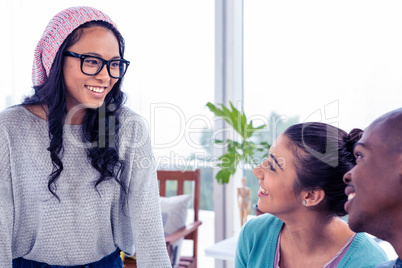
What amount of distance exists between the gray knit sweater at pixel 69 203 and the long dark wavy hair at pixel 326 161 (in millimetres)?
497

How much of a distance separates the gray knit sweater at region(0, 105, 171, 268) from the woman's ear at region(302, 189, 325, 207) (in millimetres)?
480

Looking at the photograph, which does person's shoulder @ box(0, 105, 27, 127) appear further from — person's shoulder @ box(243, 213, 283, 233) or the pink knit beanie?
person's shoulder @ box(243, 213, 283, 233)

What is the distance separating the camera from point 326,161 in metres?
1.24

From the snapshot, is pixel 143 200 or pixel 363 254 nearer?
pixel 363 254

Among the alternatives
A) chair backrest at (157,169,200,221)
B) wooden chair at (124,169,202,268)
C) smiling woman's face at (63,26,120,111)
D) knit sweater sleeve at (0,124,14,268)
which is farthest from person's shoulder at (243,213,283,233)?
chair backrest at (157,169,200,221)

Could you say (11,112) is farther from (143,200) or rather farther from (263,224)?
(263,224)

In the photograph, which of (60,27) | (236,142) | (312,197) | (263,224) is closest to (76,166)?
(60,27)

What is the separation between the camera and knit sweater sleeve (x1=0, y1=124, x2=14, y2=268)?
49.8 inches

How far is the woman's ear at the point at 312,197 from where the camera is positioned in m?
1.26

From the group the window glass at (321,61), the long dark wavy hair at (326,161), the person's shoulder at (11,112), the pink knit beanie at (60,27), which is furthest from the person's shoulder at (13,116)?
the window glass at (321,61)

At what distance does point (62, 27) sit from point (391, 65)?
6.06ft

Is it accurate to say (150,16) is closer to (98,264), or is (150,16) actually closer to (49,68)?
(49,68)

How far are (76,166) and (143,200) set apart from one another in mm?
248

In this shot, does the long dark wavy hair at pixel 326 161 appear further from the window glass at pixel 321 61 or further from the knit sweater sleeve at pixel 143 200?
the window glass at pixel 321 61
